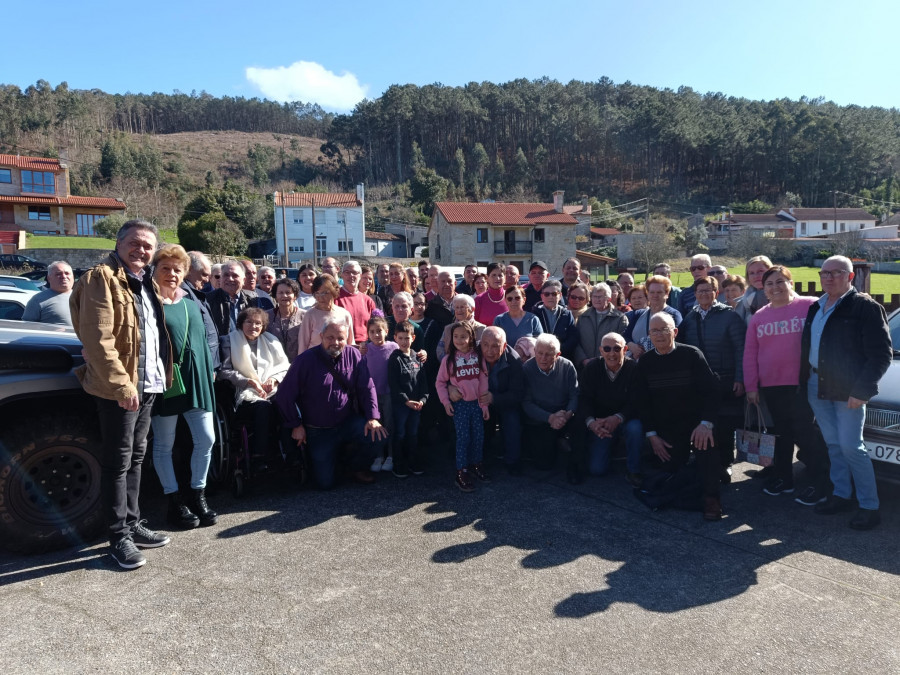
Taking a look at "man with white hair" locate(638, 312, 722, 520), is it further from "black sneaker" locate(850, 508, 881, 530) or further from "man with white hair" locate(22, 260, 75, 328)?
"man with white hair" locate(22, 260, 75, 328)

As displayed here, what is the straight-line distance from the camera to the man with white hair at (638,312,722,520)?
Answer: 4977 mm

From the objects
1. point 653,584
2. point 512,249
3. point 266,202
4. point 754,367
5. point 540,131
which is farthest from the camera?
point 540,131

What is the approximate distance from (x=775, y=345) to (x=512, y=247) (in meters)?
47.1

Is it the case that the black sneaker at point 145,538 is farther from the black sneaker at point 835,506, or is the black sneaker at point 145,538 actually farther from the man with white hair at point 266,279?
the black sneaker at point 835,506

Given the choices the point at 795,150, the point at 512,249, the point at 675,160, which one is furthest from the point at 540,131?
the point at 512,249

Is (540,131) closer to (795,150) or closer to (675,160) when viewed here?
(675,160)

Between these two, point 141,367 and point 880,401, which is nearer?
point 141,367

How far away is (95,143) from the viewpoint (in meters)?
83.7

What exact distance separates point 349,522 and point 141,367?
6.34 ft

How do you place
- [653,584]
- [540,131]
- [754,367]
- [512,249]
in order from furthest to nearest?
[540,131] → [512,249] → [754,367] → [653,584]

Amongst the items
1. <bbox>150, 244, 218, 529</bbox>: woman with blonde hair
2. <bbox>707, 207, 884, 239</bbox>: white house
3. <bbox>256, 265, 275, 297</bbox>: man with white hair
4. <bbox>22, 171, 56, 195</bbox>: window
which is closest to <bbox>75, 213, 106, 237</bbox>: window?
<bbox>22, 171, 56, 195</bbox>: window

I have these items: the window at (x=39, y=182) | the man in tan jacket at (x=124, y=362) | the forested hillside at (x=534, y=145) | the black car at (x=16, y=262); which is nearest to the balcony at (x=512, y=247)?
the forested hillside at (x=534, y=145)

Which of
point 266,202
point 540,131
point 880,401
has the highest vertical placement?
point 540,131

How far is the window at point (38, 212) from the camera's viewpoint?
4766cm
